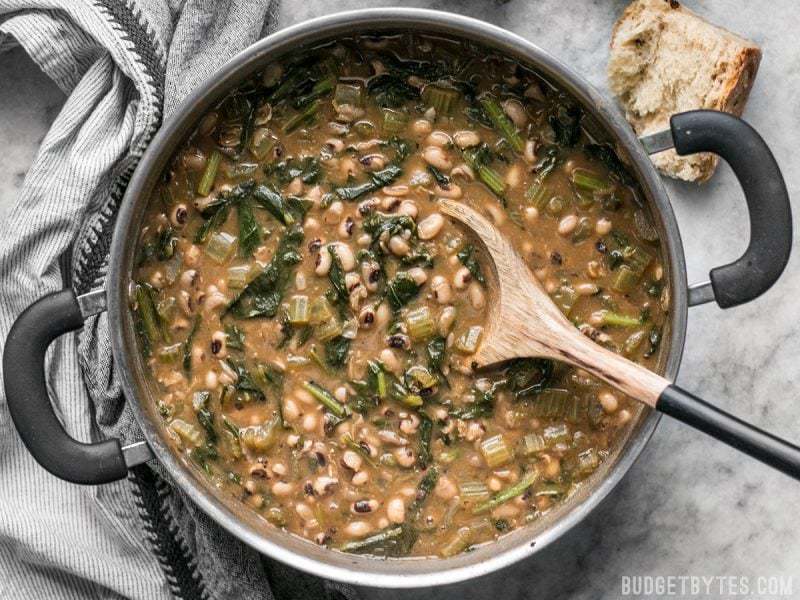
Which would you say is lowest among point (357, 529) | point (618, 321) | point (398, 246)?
point (357, 529)

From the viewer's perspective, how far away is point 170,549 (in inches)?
120

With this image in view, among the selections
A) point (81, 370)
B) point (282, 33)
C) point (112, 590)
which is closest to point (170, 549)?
point (112, 590)

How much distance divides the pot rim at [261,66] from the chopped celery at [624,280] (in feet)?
0.46

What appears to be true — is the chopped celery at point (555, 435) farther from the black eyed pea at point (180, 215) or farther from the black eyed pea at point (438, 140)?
the black eyed pea at point (180, 215)

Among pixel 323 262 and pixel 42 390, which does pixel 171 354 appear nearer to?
pixel 42 390

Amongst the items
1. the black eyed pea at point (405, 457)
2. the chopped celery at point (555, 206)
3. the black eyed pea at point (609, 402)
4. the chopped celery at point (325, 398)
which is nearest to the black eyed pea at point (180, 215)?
the chopped celery at point (325, 398)

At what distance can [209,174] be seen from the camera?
2830 mm

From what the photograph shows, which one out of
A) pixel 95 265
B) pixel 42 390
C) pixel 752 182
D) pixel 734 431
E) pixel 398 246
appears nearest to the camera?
pixel 734 431

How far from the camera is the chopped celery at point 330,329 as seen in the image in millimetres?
2795

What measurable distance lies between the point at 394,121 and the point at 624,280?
2.56 feet

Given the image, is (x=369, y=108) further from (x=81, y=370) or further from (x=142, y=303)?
(x=81, y=370)

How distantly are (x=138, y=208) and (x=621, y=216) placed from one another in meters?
1.35

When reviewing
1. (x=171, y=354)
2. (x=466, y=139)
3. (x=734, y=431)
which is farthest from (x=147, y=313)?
(x=734, y=431)

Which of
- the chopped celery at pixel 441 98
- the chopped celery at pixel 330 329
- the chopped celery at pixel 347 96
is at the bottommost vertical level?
the chopped celery at pixel 330 329
